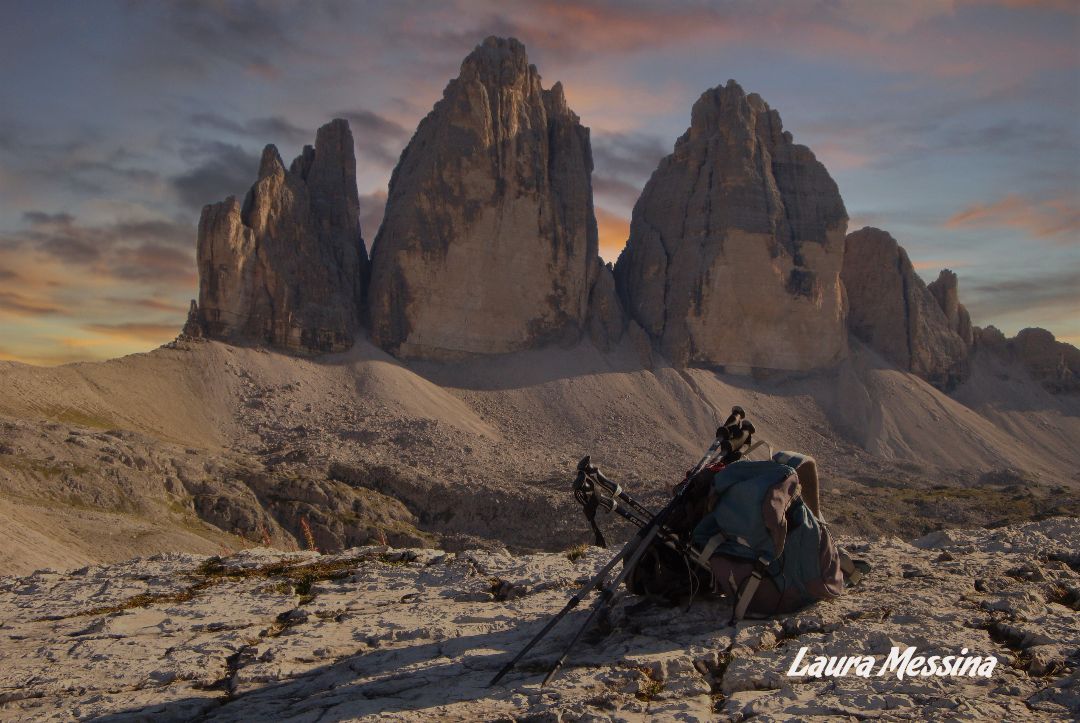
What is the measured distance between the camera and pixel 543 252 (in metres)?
77.4

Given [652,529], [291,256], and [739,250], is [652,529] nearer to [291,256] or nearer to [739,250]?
[291,256]

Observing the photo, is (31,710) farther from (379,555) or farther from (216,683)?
(379,555)

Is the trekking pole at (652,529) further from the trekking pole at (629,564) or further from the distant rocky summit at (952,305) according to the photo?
the distant rocky summit at (952,305)

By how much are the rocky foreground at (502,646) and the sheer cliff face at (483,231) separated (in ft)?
210

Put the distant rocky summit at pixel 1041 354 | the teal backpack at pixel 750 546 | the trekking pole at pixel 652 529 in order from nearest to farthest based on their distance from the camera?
the trekking pole at pixel 652 529, the teal backpack at pixel 750 546, the distant rocky summit at pixel 1041 354

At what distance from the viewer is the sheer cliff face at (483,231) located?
242ft

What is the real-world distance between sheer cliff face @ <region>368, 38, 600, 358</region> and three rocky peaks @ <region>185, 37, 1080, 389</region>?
0.17 metres

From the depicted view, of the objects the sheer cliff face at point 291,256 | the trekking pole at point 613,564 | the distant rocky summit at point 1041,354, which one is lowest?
the trekking pole at point 613,564

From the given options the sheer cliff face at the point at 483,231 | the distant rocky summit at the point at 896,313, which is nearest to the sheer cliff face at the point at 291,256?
the sheer cliff face at the point at 483,231

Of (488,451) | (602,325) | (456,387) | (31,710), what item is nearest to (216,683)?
(31,710)

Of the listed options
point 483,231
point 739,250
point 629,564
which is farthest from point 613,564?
point 739,250

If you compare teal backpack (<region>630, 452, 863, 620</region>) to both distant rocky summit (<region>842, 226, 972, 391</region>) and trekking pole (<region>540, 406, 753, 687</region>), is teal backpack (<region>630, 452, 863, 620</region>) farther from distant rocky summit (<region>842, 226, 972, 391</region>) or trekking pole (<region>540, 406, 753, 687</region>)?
distant rocky summit (<region>842, 226, 972, 391</region>)

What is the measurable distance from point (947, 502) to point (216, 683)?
55776 mm

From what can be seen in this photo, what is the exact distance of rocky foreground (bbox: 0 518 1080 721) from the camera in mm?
5977
